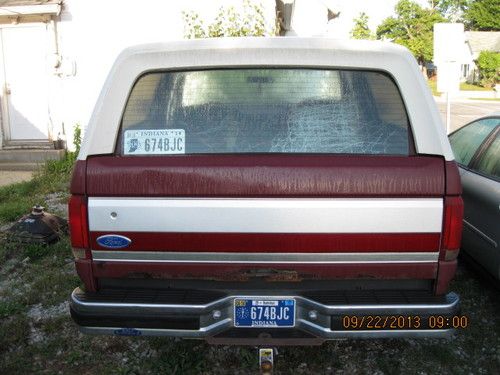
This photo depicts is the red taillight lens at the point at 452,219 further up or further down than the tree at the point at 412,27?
further down

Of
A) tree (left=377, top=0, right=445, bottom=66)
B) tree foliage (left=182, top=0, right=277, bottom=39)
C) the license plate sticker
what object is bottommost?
the license plate sticker

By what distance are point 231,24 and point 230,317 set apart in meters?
7.92

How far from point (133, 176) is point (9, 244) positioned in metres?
3.43

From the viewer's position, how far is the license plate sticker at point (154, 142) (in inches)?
105

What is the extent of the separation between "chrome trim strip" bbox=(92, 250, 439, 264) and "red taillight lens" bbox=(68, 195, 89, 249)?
114mm

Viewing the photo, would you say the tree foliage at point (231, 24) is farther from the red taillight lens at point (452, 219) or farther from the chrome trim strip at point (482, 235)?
the red taillight lens at point (452, 219)

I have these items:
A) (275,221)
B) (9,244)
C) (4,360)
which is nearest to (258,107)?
(275,221)

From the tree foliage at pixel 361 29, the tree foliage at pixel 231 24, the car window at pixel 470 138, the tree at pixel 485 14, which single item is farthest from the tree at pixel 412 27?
the car window at pixel 470 138

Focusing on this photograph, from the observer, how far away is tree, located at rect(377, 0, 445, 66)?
59906mm

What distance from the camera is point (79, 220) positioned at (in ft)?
8.48

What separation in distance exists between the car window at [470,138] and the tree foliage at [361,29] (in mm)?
20324

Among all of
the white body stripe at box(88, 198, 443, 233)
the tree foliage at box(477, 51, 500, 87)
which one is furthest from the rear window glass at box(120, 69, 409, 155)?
the tree foliage at box(477, 51, 500, 87)

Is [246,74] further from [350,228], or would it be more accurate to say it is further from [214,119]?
[350,228]

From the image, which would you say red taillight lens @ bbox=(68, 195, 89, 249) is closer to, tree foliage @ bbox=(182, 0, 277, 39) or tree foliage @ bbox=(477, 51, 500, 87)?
tree foliage @ bbox=(182, 0, 277, 39)
